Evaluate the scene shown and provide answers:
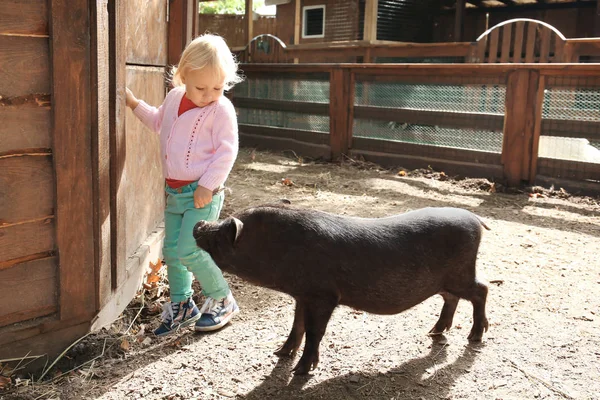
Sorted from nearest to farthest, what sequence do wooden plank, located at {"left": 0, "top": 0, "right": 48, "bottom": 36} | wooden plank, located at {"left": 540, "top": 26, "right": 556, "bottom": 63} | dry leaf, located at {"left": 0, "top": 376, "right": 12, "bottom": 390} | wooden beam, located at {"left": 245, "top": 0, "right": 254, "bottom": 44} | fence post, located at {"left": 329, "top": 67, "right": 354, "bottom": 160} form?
wooden plank, located at {"left": 0, "top": 0, "right": 48, "bottom": 36} → dry leaf, located at {"left": 0, "top": 376, "right": 12, "bottom": 390} → fence post, located at {"left": 329, "top": 67, "right": 354, "bottom": 160} → wooden plank, located at {"left": 540, "top": 26, "right": 556, "bottom": 63} → wooden beam, located at {"left": 245, "top": 0, "right": 254, "bottom": 44}

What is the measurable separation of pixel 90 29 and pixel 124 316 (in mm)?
1652

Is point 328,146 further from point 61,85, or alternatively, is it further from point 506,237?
point 61,85

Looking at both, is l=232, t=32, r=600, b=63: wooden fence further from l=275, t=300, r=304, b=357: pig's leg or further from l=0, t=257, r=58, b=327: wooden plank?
l=0, t=257, r=58, b=327: wooden plank

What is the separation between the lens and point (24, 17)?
256cm

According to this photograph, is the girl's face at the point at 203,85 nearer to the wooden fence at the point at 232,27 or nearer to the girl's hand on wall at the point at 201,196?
the girl's hand on wall at the point at 201,196

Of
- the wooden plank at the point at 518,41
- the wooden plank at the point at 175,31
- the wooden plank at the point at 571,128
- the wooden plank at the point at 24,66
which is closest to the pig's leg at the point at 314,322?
the wooden plank at the point at 24,66

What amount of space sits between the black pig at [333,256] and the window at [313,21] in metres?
14.7

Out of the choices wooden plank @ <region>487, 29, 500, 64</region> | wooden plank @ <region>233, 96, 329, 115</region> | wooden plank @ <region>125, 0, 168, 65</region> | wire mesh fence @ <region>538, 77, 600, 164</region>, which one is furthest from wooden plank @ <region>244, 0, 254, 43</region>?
wooden plank @ <region>125, 0, 168, 65</region>

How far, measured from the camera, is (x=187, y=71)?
3143 millimetres

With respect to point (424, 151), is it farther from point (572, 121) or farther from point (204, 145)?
point (204, 145)

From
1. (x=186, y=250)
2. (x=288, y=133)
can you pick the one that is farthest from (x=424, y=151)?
(x=186, y=250)

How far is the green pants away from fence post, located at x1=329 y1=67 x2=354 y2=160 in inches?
236

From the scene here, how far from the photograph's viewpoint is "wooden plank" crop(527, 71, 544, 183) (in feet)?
23.3

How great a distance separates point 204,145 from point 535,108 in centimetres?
509
